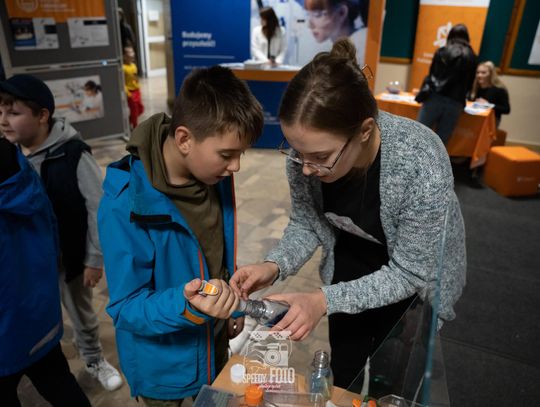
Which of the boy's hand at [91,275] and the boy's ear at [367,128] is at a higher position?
the boy's ear at [367,128]

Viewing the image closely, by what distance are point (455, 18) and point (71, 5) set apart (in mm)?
4924

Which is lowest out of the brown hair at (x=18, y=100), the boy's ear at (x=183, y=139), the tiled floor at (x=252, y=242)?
the tiled floor at (x=252, y=242)

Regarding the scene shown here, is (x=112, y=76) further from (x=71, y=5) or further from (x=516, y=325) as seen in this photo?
(x=516, y=325)

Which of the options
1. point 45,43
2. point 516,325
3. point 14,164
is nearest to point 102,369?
point 14,164

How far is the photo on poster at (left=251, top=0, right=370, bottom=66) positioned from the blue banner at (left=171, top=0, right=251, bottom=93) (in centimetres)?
22

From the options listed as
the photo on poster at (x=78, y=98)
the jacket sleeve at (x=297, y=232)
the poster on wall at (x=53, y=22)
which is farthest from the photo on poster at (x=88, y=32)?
the jacket sleeve at (x=297, y=232)

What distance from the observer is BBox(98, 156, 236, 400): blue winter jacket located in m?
1.08

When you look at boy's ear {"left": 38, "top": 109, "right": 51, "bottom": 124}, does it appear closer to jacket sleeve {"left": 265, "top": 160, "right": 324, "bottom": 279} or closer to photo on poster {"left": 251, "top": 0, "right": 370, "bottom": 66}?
jacket sleeve {"left": 265, "top": 160, "right": 324, "bottom": 279}

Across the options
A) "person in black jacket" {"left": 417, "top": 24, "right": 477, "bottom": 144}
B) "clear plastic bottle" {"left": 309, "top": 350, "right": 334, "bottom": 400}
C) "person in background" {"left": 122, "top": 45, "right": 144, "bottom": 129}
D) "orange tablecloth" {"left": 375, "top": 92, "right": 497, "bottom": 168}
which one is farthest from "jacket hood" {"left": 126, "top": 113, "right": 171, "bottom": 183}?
"person in background" {"left": 122, "top": 45, "right": 144, "bottom": 129}

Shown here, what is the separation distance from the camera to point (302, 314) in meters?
1.12

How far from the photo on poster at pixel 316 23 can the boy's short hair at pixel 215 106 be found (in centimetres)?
478

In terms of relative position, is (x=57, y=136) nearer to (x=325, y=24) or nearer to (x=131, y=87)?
(x=131, y=87)

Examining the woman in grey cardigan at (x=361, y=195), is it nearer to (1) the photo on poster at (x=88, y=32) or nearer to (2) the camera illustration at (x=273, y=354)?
(2) the camera illustration at (x=273, y=354)

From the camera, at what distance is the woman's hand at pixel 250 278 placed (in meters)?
1.27
